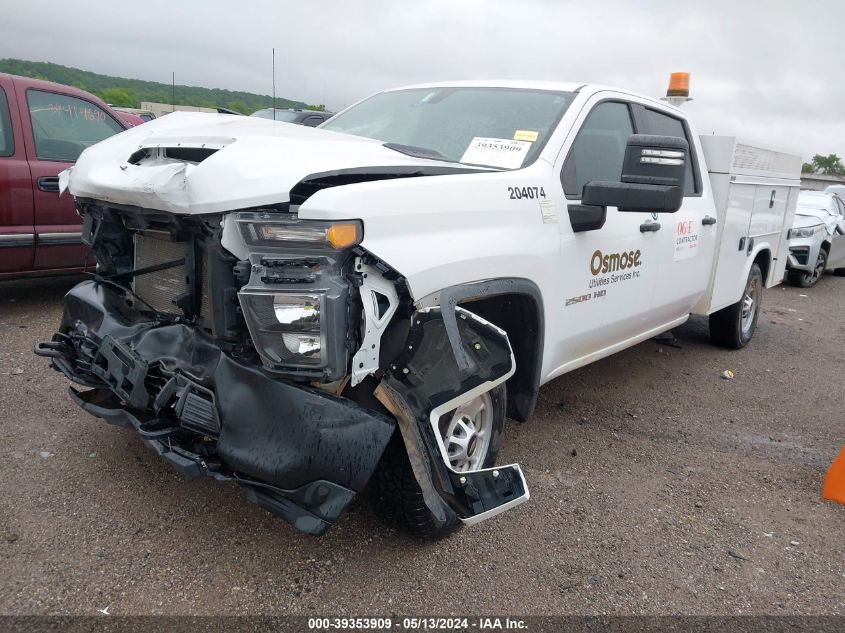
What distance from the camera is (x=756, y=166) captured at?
17.4ft

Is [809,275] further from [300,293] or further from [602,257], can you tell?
[300,293]

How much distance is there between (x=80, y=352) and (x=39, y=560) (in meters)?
0.83

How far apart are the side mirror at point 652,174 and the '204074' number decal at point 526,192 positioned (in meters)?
0.29

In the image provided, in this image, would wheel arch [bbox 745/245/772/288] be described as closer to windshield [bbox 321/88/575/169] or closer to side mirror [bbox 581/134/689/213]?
windshield [bbox 321/88/575/169]

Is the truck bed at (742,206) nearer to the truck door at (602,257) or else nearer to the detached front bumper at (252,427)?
the truck door at (602,257)

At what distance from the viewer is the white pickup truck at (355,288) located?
7.08ft

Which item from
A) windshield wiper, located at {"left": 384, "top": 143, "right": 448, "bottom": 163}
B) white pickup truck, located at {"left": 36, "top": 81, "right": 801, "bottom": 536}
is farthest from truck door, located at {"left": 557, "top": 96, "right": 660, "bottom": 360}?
windshield wiper, located at {"left": 384, "top": 143, "right": 448, "bottom": 163}

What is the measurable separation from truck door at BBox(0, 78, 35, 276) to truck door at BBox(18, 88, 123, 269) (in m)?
0.05

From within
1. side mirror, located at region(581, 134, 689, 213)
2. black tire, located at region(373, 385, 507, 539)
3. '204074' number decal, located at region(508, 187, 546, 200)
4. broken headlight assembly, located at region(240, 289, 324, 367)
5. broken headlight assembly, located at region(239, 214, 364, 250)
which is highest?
side mirror, located at region(581, 134, 689, 213)

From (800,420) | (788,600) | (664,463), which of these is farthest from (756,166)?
(788,600)

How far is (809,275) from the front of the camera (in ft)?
34.8

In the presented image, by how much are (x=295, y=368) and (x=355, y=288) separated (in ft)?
1.02

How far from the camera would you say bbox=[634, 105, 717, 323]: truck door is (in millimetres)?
4109

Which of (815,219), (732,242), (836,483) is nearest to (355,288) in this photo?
(836,483)
